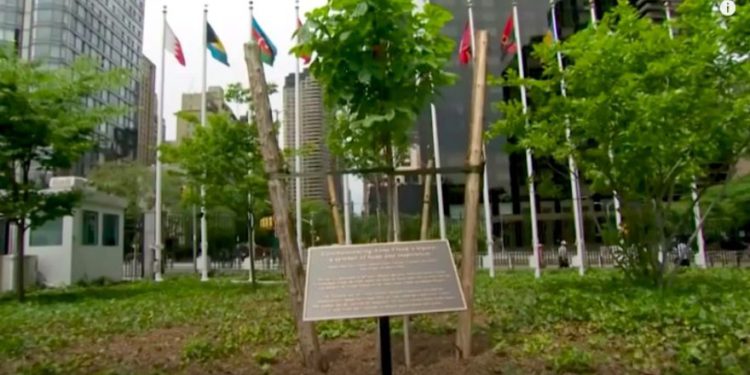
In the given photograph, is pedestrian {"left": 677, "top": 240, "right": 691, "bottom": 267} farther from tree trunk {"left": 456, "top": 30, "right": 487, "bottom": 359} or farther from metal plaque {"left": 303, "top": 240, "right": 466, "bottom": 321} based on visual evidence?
metal plaque {"left": 303, "top": 240, "right": 466, "bottom": 321}

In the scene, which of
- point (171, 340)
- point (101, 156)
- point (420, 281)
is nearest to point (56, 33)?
point (101, 156)

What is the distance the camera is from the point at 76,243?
1730 centimetres

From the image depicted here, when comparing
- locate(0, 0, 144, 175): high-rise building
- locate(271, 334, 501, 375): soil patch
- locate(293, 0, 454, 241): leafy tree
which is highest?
locate(0, 0, 144, 175): high-rise building

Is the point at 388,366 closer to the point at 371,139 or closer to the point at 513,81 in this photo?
the point at 371,139

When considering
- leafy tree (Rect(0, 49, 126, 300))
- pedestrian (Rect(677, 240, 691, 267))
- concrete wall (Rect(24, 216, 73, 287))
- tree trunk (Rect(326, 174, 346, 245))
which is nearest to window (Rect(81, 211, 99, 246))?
concrete wall (Rect(24, 216, 73, 287))

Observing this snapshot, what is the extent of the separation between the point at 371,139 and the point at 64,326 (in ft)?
20.0

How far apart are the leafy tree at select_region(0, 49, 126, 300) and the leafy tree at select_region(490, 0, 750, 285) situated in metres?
9.61

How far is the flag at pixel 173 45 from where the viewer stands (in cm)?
1958

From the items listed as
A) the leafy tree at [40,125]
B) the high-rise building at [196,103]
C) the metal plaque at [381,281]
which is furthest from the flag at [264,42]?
the metal plaque at [381,281]

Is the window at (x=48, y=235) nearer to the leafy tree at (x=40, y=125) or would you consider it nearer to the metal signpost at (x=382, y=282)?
the leafy tree at (x=40, y=125)

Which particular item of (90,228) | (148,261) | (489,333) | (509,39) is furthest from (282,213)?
(148,261)

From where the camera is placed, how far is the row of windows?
17047 millimetres

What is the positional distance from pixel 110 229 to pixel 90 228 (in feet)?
4.79

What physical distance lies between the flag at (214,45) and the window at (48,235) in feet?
24.0
